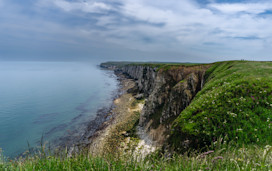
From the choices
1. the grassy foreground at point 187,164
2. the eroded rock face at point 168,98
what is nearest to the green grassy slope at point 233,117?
the grassy foreground at point 187,164

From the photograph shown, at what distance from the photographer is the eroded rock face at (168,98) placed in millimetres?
27906

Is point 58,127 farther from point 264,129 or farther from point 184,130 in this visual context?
point 264,129

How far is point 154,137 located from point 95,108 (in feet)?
135

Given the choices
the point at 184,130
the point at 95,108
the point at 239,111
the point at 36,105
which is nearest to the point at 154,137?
the point at 184,130

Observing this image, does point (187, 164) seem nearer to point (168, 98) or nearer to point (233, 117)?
point (233, 117)

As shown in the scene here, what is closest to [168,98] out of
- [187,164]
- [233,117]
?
[233,117]

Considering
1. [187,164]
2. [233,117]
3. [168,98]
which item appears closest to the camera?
[187,164]

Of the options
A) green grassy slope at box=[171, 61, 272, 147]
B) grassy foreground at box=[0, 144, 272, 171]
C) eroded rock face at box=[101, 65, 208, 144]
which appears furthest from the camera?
eroded rock face at box=[101, 65, 208, 144]

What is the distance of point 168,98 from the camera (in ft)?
111

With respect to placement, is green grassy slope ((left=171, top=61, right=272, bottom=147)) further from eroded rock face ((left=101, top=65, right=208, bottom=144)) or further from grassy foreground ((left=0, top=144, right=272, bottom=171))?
eroded rock face ((left=101, top=65, right=208, bottom=144))

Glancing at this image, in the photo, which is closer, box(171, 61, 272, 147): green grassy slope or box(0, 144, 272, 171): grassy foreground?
box(0, 144, 272, 171): grassy foreground

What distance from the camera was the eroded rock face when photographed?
27906 mm

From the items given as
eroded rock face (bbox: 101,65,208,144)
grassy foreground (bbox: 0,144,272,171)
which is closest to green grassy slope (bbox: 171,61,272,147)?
grassy foreground (bbox: 0,144,272,171)

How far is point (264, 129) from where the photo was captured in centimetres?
1082
